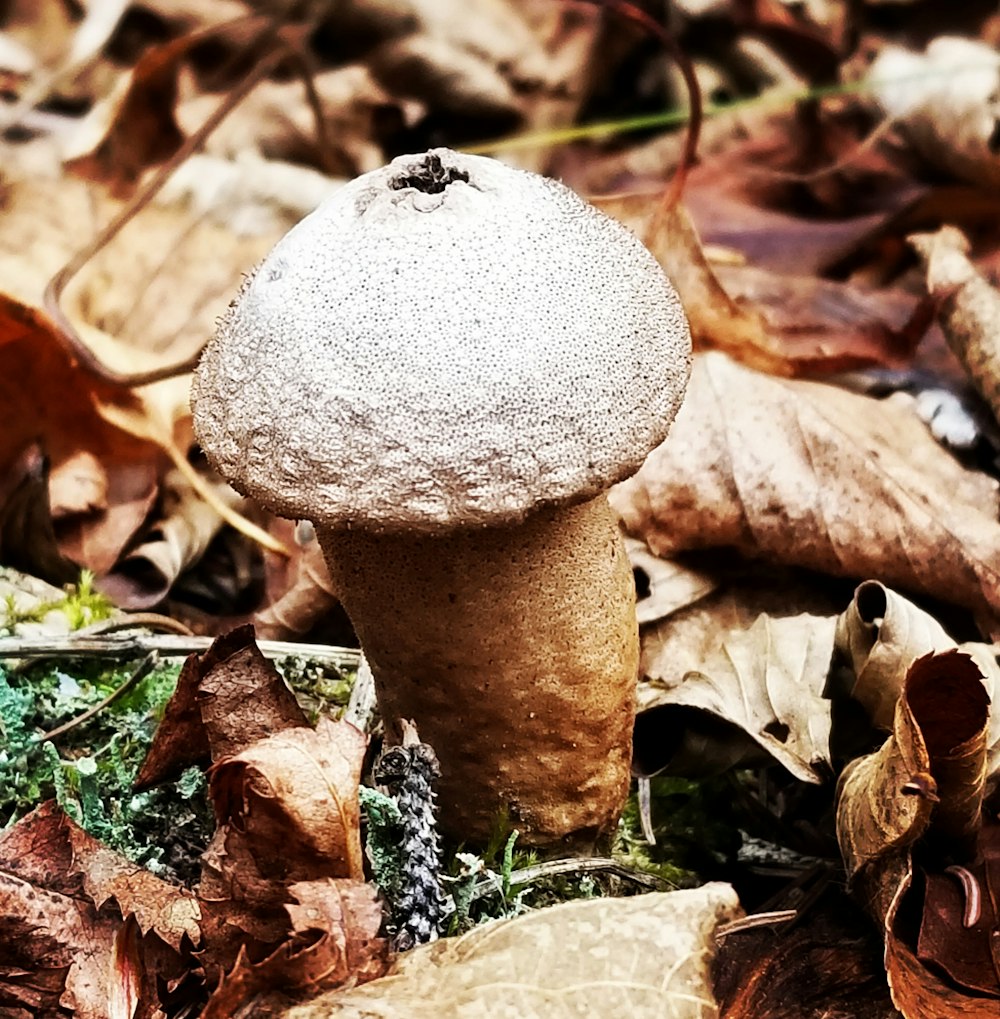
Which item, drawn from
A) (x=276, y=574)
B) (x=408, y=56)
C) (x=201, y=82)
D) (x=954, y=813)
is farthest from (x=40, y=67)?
(x=954, y=813)

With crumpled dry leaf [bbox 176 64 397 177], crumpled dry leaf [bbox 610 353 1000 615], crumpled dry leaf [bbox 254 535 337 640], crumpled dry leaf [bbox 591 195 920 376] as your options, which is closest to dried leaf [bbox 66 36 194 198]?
crumpled dry leaf [bbox 176 64 397 177]

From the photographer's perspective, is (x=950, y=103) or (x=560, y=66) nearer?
(x=950, y=103)

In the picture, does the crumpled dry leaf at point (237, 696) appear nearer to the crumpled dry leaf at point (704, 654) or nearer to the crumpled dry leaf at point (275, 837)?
the crumpled dry leaf at point (275, 837)

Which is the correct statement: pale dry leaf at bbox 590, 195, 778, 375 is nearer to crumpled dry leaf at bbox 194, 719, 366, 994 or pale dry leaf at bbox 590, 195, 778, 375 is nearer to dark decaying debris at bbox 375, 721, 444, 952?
dark decaying debris at bbox 375, 721, 444, 952

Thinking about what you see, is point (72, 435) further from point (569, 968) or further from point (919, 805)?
point (919, 805)

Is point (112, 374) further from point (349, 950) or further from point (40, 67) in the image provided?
point (40, 67)

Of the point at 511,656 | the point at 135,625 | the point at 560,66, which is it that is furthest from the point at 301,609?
the point at 560,66

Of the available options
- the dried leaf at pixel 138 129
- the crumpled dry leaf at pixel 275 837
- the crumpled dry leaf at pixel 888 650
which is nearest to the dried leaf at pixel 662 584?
the crumpled dry leaf at pixel 888 650
